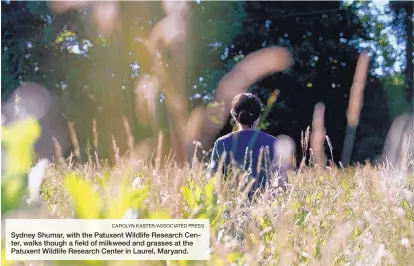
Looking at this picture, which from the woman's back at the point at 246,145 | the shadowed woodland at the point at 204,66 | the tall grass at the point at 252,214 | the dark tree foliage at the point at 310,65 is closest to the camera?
the tall grass at the point at 252,214

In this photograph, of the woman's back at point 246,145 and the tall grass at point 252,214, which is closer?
the tall grass at point 252,214

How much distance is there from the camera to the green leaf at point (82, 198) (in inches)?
23.0

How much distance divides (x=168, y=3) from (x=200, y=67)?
306 centimetres

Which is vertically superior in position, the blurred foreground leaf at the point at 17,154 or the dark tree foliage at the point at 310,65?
the dark tree foliage at the point at 310,65

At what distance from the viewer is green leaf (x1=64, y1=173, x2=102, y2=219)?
0.58 meters

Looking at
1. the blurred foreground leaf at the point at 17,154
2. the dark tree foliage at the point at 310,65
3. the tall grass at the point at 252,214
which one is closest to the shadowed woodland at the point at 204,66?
the dark tree foliage at the point at 310,65

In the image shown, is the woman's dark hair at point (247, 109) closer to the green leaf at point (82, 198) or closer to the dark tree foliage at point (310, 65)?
the green leaf at point (82, 198)

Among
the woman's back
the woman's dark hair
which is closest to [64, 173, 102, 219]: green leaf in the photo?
the woman's back
